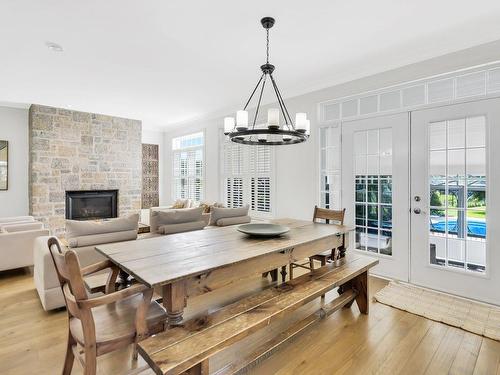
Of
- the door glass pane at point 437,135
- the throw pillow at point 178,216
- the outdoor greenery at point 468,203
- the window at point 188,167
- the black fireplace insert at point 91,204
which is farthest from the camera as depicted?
the window at point 188,167

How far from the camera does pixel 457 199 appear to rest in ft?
10.2

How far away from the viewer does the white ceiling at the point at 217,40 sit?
2490mm

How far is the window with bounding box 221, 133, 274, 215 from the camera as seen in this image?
5.25 m

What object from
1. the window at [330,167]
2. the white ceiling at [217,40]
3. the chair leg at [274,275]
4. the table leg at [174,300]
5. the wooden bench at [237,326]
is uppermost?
the white ceiling at [217,40]

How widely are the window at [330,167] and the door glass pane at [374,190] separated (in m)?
0.31

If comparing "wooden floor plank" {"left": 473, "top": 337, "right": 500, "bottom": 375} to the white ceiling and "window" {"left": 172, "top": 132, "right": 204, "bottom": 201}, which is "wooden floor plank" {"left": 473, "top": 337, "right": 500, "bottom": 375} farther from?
"window" {"left": 172, "top": 132, "right": 204, "bottom": 201}

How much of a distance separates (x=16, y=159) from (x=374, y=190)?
6.78m

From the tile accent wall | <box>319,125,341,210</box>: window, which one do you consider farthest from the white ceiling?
the tile accent wall

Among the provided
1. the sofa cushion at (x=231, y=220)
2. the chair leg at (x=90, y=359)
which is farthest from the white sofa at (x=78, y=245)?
the chair leg at (x=90, y=359)

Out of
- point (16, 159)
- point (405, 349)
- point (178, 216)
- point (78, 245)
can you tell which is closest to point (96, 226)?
point (78, 245)

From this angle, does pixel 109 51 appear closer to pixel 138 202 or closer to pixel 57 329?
pixel 57 329

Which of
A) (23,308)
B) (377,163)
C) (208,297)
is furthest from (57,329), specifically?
(377,163)

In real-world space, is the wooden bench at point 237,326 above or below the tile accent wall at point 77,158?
below

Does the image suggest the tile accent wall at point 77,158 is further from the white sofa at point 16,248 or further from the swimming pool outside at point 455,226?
the swimming pool outside at point 455,226
